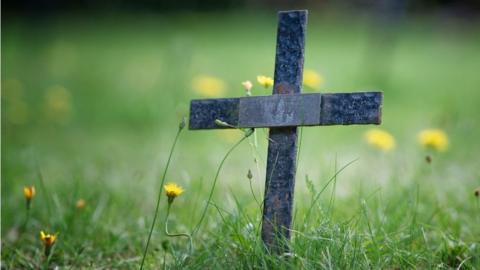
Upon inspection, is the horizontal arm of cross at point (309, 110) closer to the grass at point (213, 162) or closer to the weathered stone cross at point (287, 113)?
the weathered stone cross at point (287, 113)

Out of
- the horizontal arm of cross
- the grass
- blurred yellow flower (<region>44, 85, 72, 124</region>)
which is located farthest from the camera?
blurred yellow flower (<region>44, 85, 72, 124</region>)

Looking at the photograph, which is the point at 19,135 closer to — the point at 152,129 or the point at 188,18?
the point at 152,129

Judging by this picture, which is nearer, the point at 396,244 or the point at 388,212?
the point at 396,244

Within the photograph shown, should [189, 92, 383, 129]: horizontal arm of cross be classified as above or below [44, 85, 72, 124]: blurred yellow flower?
above

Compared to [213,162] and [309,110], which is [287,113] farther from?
[213,162]

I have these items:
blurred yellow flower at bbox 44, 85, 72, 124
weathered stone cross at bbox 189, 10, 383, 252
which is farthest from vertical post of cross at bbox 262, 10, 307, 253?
blurred yellow flower at bbox 44, 85, 72, 124

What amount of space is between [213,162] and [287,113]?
7.84 feet

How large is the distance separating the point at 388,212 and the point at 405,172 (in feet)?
2.95

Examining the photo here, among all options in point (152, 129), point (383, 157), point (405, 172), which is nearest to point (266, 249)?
point (405, 172)

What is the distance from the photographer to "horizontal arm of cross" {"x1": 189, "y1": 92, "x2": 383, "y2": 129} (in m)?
2.16

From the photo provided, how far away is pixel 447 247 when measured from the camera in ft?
7.88

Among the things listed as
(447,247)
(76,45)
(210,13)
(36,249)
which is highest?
(210,13)

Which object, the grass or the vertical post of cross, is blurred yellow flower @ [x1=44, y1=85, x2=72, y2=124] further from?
the vertical post of cross

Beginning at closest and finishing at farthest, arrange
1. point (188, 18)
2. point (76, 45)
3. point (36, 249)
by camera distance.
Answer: point (36, 249)
point (76, 45)
point (188, 18)
